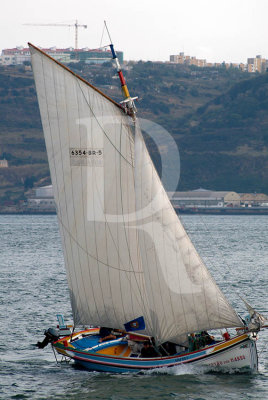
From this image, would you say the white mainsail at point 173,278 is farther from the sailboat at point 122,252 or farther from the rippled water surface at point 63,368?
the rippled water surface at point 63,368

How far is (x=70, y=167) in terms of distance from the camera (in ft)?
112

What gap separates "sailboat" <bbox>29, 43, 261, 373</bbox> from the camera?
32.4 metres

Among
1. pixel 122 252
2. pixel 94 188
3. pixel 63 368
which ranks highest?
pixel 94 188

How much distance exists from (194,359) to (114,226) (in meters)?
6.38

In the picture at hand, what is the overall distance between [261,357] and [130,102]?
13572 mm

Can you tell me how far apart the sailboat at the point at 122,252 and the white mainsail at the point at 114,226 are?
4 centimetres

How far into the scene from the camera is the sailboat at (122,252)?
32406mm

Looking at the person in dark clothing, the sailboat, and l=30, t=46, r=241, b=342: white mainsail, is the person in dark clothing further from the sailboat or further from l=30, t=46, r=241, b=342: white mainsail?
l=30, t=46, r=241, b=342: white mainsail

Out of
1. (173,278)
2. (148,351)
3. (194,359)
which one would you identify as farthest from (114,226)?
(194,359)

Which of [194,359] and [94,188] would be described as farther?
[94,188]

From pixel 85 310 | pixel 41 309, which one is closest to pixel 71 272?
pixel 85 310

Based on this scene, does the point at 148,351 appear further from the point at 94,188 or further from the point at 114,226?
the point at 94,188

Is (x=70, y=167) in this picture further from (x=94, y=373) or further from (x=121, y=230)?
(x=94, y=373)

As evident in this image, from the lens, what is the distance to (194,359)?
32281 mm
